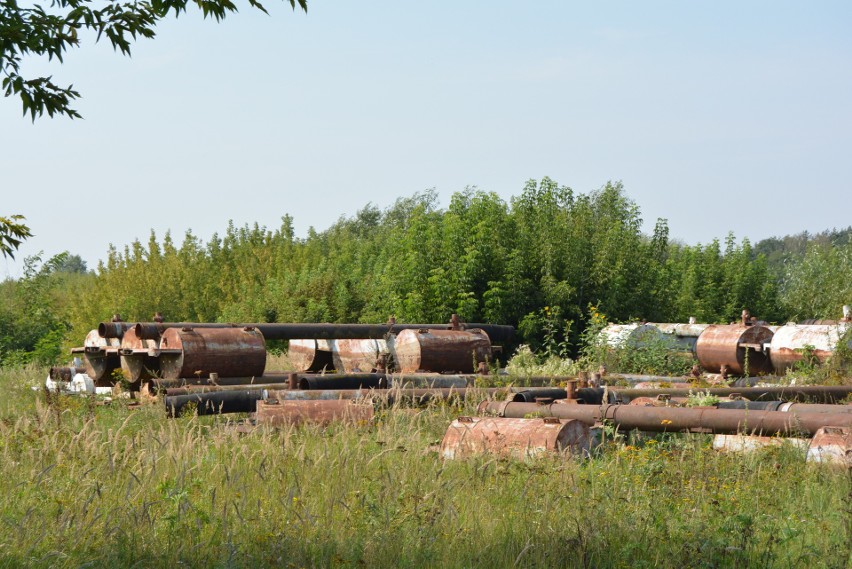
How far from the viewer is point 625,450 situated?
7402mm

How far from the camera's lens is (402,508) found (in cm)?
573

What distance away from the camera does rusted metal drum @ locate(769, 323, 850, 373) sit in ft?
54.0

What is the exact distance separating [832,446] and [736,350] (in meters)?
11.3

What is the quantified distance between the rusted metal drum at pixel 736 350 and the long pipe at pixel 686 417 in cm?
1029

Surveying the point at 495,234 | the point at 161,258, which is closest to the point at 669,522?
the point at 495,234

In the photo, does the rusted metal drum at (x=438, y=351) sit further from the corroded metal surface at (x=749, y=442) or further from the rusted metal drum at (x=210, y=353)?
the corroded metal surface at (x=749, y=442)

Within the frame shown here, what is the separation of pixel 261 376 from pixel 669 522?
9482 millimetres

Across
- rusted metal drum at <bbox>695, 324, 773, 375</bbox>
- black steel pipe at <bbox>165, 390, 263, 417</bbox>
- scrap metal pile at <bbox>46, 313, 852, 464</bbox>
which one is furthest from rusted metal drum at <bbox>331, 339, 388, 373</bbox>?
black steel pipe at <bbox>165, 390, 263, 417</bbox>

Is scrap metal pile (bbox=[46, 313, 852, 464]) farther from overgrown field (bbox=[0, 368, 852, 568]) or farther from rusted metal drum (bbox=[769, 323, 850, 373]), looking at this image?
overgrown field (bbox=[0, 368, 852, 568])

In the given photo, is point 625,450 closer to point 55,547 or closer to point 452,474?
point 452,474

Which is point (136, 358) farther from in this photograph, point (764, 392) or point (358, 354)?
point (764, 392)

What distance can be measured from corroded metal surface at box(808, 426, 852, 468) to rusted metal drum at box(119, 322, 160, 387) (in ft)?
31.9

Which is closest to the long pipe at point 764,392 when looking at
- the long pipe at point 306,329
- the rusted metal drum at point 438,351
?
the rusted metal drum at point 438,351

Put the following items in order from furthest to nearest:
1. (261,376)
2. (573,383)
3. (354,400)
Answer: (261,376), (354,400), (573,383)
